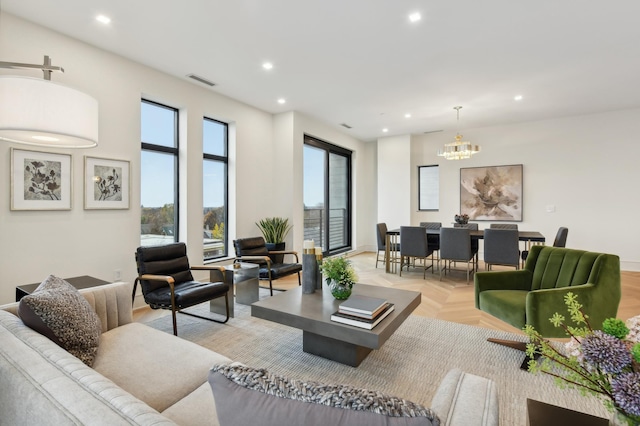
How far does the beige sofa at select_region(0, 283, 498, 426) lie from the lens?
78 cm

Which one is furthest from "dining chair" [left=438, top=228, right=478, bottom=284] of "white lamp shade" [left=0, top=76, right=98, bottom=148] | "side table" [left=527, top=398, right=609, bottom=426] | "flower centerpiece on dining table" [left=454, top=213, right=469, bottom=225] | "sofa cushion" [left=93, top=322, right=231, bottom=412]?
"white lamp shade" [left=0, top=76, right=98, bottom=148]

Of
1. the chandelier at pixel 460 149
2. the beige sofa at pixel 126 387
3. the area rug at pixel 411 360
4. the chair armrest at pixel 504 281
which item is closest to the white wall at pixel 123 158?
the area rug at pixel 411 360

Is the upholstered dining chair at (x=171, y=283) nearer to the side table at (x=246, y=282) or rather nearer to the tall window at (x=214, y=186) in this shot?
the side table at (x=246, y=282)

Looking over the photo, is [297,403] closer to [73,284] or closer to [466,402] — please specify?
[466,402]

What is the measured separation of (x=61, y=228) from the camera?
3.23 metres

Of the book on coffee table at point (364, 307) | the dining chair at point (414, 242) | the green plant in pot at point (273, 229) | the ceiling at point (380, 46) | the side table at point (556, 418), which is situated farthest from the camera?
the green plant in pot at point (273, 229)

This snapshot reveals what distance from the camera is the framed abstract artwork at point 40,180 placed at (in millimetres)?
2941

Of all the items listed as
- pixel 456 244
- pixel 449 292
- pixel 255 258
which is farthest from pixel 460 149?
pixel 255 258

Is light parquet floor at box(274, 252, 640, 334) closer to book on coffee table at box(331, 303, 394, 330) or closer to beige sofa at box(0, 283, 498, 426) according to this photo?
book on coffee table at box(331, 303, 394, 330)

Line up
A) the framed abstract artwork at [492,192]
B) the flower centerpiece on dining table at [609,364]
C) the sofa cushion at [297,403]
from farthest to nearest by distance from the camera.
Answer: the framed abstract artwork at [492,192] → the flower centerpiece on dining table at [609,364] → the sofa cushion at [297,403]

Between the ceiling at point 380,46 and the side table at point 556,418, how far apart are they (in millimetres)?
2969

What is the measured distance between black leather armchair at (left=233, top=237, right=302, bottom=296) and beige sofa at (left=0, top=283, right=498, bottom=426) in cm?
217

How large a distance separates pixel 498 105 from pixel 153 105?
5.48m

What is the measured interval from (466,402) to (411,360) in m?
1.64
